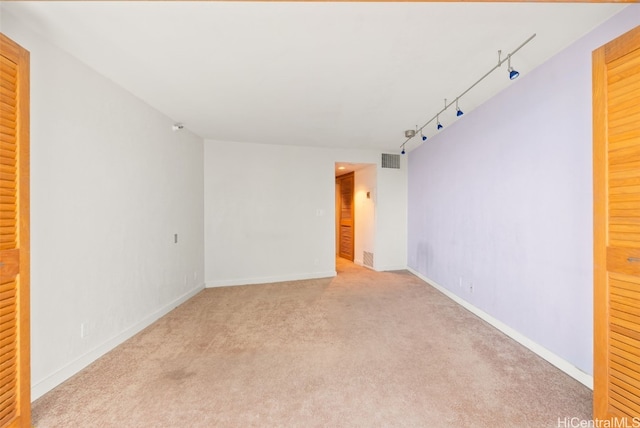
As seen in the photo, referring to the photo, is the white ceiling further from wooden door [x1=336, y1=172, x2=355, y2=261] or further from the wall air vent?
wooden door [x1=336, y1=172, x2=355, y2=261]

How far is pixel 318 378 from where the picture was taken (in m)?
2.02

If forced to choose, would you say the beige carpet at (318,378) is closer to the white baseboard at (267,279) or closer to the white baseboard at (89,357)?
the white baseboard at (89,357)

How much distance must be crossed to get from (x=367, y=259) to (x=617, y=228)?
4657mm

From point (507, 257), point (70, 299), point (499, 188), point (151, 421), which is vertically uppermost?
point (499, 188)

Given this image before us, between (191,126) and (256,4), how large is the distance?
2.73 meters

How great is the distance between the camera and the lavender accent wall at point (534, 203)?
1.93 metres

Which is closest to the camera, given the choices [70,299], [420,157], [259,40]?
[259,40]

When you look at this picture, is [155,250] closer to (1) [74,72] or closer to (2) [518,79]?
(1) [74,72]

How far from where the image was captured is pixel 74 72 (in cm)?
210

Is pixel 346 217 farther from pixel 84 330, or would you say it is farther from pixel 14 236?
pixel 14 236

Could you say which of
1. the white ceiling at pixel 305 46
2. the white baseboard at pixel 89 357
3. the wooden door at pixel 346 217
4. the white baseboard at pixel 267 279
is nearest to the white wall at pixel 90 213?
the white baseboard at pixel 89 357

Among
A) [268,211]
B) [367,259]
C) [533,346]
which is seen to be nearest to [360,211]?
[367,259]

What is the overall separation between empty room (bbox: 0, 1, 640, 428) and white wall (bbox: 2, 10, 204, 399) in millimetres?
19

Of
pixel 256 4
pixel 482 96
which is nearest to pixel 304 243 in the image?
pixel 482 96
